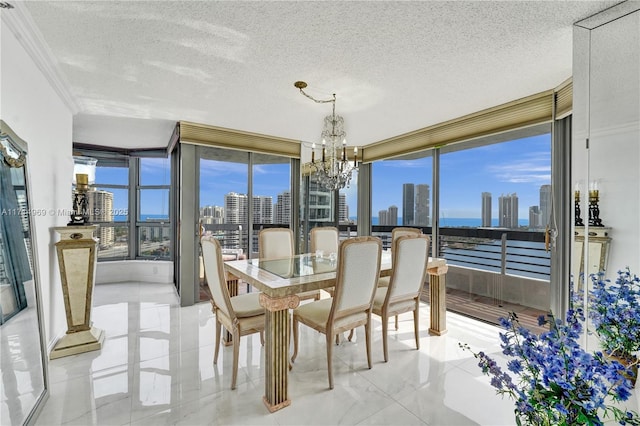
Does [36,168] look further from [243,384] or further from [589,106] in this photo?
[589,106]

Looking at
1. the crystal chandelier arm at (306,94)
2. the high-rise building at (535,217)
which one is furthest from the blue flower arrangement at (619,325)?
the crystal chandelier arm at (306,94)

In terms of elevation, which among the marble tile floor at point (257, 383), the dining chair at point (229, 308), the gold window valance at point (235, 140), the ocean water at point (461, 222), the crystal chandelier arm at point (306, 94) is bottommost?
the marble tile floor at point (257, 383)

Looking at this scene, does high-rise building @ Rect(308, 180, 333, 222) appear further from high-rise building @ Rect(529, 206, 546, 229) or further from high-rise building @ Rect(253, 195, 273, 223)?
high-rise building @ Rect(529, 206, 546, 229)

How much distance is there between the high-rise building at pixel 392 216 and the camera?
4.86 m

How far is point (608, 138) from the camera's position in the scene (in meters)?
1.71

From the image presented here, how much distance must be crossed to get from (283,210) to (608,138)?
3.85m

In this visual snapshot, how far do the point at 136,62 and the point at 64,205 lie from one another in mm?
1654

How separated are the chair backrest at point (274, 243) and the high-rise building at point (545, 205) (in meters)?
2.73

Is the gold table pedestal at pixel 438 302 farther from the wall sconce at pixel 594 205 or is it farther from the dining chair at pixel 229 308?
the dining chair at pixel 229 308

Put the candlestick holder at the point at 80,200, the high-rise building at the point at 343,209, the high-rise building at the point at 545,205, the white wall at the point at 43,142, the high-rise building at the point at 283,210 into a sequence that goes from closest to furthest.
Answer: the white wall at the point at 43,142 < the candlestick holder at the point at 80,200 < the high-rise building at the point at 545,205 < the high-rise building at the point at 283,210 < the high-rise building at the point at 343,209

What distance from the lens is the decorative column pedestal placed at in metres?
2.56

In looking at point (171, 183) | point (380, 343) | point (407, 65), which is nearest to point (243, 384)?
point (380, 343)

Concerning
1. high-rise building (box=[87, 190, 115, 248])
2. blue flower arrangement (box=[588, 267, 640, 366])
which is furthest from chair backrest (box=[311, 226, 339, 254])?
high-rise building (box=[87, 190, 115, 248])

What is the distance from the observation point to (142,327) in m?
3.16
